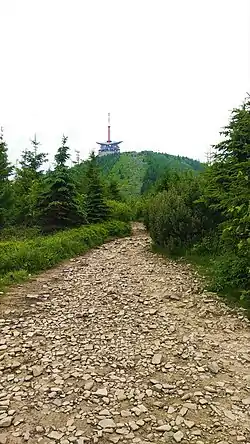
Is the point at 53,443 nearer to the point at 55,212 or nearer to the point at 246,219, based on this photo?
the point at 246,219

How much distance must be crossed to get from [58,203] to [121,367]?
42.8ft

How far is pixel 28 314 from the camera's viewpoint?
7.70 m

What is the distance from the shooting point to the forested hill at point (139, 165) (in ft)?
230

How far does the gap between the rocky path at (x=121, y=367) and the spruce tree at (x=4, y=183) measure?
12.0 meters

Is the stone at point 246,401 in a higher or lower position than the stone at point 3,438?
higher

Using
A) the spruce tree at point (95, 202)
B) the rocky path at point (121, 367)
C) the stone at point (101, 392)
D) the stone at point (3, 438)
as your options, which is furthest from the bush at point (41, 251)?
the stone at point (3, 438)

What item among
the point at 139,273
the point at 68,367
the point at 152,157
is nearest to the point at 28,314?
the point at 68,367

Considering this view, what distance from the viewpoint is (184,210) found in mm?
14070

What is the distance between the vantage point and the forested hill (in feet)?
230

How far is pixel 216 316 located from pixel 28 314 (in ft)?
13.4

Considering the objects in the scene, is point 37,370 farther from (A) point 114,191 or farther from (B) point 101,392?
(A) point 114,191

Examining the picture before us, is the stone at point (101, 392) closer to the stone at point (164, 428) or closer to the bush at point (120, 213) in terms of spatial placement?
the stone at point (164, 428)

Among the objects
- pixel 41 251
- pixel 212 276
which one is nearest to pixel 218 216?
pixel 212 276

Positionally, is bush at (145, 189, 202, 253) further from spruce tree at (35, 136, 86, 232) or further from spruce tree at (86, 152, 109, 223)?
spruce tree at (86, 152, 109, 223)
